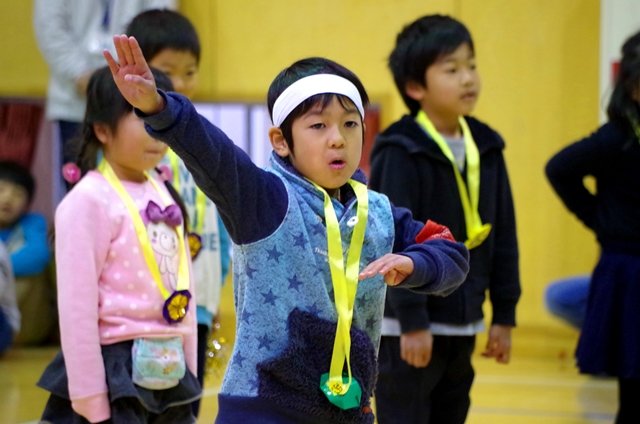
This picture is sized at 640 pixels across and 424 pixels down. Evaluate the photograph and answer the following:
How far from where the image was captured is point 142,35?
414cm

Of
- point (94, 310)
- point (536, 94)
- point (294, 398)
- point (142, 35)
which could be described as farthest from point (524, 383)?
point (294, 398)

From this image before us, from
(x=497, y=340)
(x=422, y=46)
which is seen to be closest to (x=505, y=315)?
(x=497, y=340)

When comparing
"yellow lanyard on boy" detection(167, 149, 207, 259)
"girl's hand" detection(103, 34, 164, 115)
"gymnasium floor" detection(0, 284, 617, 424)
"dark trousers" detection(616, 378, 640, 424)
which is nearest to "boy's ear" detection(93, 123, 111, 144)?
"yellow lanyard on boy" detection(167, 149, 207, 259)

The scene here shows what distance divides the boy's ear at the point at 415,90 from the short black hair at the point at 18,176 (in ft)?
13.4

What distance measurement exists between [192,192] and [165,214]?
575 mm

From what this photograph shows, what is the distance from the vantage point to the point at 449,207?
3.75 meters

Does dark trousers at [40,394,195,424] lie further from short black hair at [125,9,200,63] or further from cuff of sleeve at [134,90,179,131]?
short black hair at [125,9,200,63]

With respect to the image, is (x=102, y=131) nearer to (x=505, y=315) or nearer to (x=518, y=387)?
(x=505, y=315)

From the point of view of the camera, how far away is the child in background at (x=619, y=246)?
4109 mm

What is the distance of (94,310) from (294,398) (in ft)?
2.93

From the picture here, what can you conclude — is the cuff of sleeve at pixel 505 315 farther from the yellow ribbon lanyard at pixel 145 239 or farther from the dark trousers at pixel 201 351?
the yellow ribbon lanyard at pixel 145 239

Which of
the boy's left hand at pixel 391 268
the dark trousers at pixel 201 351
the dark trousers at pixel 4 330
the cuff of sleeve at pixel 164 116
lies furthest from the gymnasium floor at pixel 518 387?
the cuff of sleeve at pixel 164 116

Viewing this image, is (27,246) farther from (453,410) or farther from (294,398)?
(294,398)

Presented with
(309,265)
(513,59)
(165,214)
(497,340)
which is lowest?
(497,340)
